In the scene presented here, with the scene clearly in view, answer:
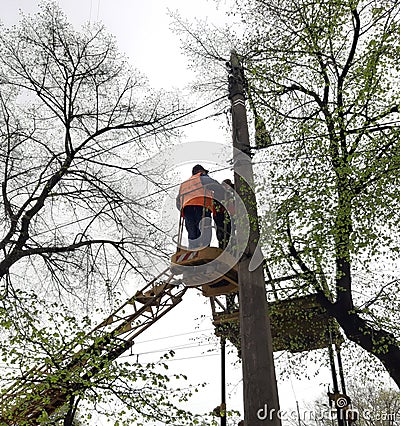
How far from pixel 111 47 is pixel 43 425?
8615 millimetres

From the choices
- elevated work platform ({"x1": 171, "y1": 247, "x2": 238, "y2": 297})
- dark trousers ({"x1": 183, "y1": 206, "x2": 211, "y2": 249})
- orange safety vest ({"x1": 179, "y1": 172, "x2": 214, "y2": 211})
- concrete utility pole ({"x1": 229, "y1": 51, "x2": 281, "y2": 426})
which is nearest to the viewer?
concrete utility pole ({"x1": 229, "y1": 51, "x2": 281, "y2": 426})

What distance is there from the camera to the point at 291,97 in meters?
8.41

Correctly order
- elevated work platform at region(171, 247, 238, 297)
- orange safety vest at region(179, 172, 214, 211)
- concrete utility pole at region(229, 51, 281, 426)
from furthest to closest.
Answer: orange safety vest at region(179, 172, 214, 211), elevated work platform at region(171, 247, 238, 297), concrete utility pole at region(229, 51, 281, 426)

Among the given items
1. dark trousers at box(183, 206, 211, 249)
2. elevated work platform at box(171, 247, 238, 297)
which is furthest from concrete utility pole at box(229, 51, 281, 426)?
dark trousers at box(183, 206, 211, 249)

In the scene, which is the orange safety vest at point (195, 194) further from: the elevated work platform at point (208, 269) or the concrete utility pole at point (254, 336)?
the concrete utility pole at point (254, 336)

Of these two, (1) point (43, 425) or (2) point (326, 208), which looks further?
(2) point (326, 208)

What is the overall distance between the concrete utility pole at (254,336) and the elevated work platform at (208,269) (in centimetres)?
138

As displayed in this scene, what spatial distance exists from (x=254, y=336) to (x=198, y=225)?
3429 mm

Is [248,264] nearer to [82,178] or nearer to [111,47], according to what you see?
[82,178]

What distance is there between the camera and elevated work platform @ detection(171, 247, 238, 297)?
21.7 ft

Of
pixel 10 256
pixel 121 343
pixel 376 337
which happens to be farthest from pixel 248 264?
pixel 10 256

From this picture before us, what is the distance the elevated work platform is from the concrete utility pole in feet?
4.51

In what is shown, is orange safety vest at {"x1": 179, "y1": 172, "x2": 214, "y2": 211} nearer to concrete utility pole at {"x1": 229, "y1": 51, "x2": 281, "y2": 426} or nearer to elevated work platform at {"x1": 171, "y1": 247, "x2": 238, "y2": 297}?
elevated work platform at {"x1": 171, "y1": 247, "x2": 238, "y2": 297}

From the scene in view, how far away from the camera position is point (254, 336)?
4.04 metres
